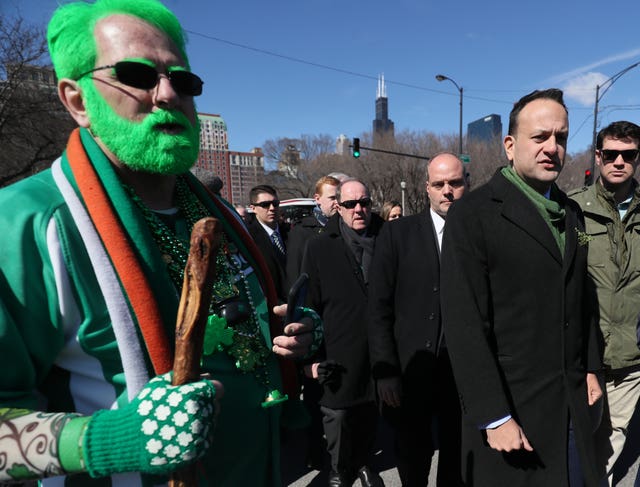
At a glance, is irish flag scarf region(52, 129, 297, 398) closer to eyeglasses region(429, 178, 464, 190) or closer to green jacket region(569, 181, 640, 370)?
eyeglasses region(429, 178, 464, 190)

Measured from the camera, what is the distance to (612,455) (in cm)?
324

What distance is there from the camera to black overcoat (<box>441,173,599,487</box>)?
2.06 metres

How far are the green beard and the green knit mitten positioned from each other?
2.10 ft

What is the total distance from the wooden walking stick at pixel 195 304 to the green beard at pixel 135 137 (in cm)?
36

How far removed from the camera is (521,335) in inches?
82.1

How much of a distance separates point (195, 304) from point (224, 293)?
1.46ft

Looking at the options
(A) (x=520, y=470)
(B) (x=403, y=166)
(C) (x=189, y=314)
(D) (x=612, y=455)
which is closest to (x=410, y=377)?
(A) (x=520, y=470)

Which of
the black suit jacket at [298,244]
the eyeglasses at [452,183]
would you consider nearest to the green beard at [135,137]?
the eyeglasses at [452,183]

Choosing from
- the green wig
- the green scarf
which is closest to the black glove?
the green scarf

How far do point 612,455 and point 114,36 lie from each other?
408cm

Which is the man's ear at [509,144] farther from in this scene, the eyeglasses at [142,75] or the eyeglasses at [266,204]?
the eyeglasses at [266,204]

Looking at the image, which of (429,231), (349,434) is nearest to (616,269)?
(429,231)

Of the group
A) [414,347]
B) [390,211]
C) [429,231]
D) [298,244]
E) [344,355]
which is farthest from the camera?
[390,211]

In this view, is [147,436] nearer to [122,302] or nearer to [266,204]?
[122,302]
